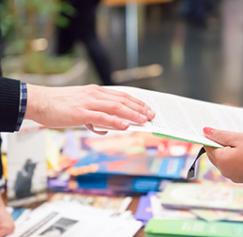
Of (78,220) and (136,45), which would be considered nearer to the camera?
(78,220)

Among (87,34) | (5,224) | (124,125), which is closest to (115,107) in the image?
(124,125)

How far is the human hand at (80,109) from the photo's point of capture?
876 millimetres

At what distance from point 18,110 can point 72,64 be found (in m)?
2.39

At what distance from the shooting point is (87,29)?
3400 mm

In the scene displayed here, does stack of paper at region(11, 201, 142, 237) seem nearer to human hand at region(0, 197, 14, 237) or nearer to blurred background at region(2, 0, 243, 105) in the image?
human hand at region(0, 197, 14, 237)

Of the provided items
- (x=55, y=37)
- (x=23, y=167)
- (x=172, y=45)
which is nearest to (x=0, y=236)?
(x=23, y=167)

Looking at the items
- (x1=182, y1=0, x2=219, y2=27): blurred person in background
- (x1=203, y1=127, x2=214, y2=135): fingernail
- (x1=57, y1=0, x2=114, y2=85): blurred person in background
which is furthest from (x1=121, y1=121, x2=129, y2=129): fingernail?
(x1=182, y1=0, x2=219, y2=27): blurred person in background

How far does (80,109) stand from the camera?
2.90 ft

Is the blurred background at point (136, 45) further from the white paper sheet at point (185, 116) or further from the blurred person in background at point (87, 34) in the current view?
the white paper sheet at point (185, 116)

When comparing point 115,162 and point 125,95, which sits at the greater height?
point 125,95

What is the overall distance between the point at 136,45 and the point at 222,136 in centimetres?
467

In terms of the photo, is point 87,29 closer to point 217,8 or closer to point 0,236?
point 0,236

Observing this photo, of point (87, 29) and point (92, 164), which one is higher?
point (87, 29)

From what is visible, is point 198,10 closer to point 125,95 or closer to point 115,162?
point 115,162
